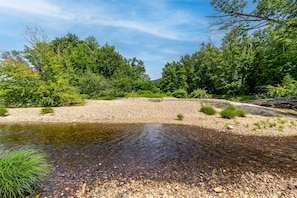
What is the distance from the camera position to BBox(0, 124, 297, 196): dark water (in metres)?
3.88

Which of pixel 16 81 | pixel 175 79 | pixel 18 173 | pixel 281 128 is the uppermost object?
pixel 175 79

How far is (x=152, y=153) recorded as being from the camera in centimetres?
530

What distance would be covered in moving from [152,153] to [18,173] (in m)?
3.37

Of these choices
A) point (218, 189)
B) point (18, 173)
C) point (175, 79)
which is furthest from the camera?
point (175, 79)

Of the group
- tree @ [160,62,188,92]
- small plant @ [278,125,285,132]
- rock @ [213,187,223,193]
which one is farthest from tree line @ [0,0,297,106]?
rock @ [213,187,223,193]

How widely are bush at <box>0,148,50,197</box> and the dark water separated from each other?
394 mm

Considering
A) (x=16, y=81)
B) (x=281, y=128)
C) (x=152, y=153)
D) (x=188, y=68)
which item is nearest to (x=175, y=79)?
(x=188, y=68)

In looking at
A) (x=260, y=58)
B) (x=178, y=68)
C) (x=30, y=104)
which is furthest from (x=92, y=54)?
(x=260, y=58)

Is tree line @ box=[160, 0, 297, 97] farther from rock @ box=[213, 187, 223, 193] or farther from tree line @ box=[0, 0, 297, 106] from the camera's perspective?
rock @ box=[213, 187, 223, 193]

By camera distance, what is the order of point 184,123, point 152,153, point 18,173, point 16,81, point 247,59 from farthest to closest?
point 247,59, point 16,81, point 184,123, point 152,153, point 18,173

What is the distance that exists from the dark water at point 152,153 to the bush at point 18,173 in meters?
0.39

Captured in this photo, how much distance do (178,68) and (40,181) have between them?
1310 inches

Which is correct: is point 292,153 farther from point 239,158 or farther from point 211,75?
point 211,75

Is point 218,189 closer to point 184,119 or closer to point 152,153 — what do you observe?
point 152,153
